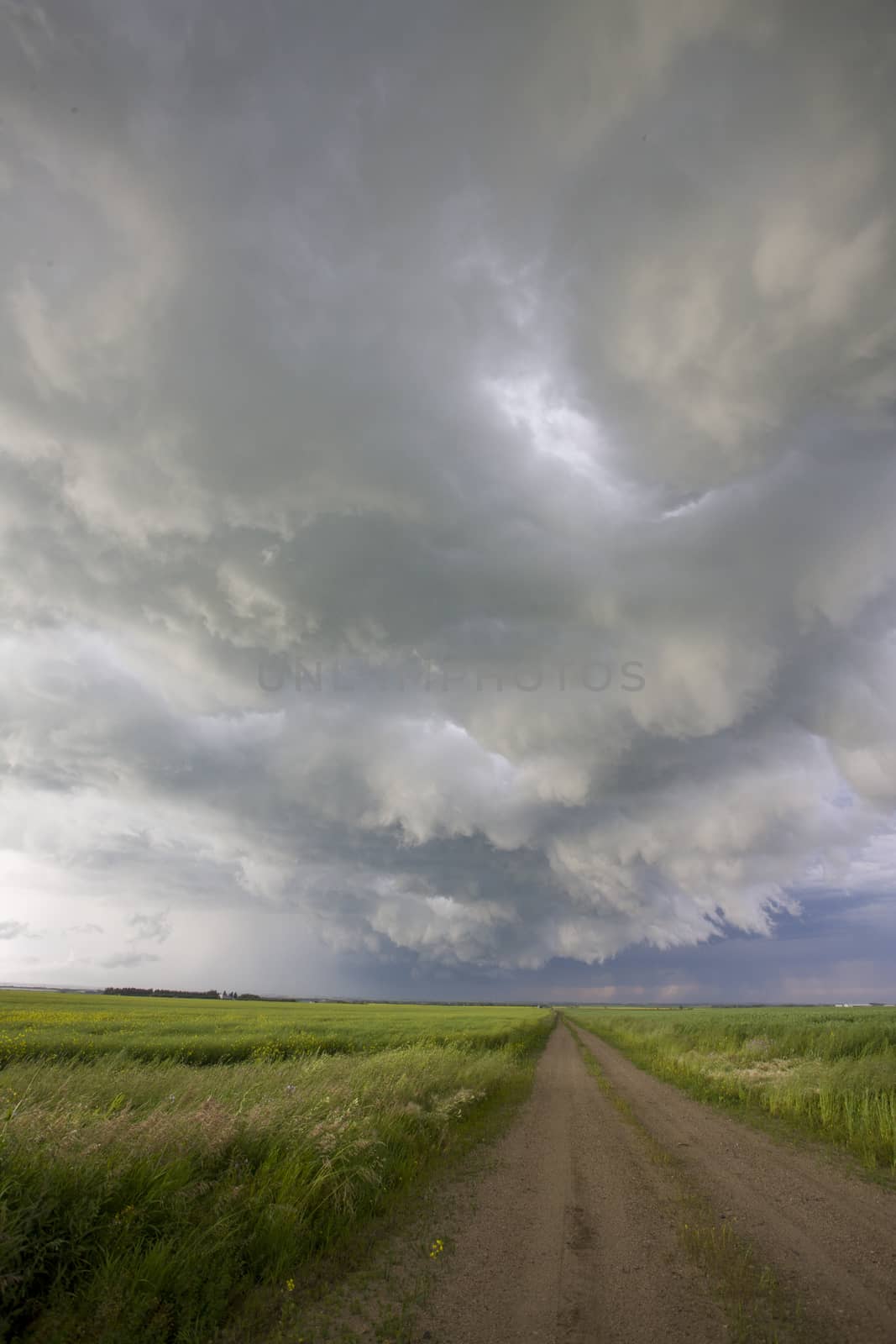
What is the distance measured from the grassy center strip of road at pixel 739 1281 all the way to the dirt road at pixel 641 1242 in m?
0.09

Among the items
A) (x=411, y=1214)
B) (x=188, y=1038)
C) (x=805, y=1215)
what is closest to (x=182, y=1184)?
(x=411, y=1214)

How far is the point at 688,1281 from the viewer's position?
6.31 m

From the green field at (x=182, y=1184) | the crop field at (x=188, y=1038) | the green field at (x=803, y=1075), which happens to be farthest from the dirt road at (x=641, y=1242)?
the crop field at (x=188, y=1038)

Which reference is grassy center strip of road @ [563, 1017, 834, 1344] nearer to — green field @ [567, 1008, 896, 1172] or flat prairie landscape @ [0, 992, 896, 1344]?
flat prairie landscape @ [0, 992, 896, 1344]

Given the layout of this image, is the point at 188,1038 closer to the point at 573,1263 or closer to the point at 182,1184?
the point at 182,1184

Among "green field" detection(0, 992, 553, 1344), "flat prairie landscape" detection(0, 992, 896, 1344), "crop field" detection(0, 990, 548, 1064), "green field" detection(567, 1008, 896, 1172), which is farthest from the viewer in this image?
"crop field" detection(0, 990, 548, 1064)

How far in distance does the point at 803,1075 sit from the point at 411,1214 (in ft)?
46.7

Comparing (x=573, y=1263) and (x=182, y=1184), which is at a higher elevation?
(x=182, y=1184)

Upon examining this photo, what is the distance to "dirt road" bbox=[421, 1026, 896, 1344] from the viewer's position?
219 inches

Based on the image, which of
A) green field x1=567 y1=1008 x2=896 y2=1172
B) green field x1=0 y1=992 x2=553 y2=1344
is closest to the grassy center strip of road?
green field x1=0 y1=992 x2=553 y2=1344

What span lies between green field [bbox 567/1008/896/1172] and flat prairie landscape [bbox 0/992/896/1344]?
0.14 m

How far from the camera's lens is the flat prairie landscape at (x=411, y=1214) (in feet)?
17.7

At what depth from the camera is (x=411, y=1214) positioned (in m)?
8.05

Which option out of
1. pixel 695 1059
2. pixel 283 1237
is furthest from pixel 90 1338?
pixel 695 1059
